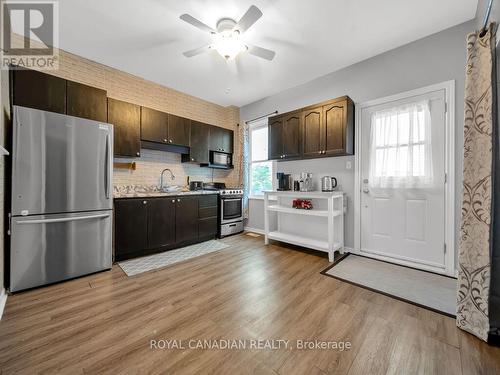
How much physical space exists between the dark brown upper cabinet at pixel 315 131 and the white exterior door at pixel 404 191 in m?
0.35

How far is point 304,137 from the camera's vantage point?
345 cm

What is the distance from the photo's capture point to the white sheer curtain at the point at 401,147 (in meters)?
2.59

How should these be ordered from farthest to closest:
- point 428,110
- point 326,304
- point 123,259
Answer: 1. point 123,259
2. point 428,110
3. point 326,304

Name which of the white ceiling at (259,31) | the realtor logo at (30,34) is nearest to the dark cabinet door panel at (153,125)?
the white ceiling at (259,31)

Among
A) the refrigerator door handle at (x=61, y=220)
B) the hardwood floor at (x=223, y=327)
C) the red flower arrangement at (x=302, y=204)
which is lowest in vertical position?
the hardwood floor at (x=223, y=327)

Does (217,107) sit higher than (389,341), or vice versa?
(217,107)

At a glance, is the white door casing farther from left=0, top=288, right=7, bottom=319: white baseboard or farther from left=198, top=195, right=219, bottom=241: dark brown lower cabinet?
left=0, top=288, right=7, bottom=319: white baseboard

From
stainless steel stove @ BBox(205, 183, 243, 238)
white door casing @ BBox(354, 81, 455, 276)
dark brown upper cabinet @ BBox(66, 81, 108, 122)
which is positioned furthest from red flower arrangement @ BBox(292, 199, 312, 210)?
dark brown upper cabinet @ BBox(66, 81, 108, 122)

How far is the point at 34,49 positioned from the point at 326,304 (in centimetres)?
461

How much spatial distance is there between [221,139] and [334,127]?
94.2 inches

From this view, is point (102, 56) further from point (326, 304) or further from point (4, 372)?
point (326, 304)

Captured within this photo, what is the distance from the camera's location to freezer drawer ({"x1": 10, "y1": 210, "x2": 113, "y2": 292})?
2041mm

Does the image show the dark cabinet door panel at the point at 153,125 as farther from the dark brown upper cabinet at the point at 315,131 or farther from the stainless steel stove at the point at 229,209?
the dark brown upper cabinet at the point at 315,131

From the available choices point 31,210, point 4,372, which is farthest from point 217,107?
point 4,372
